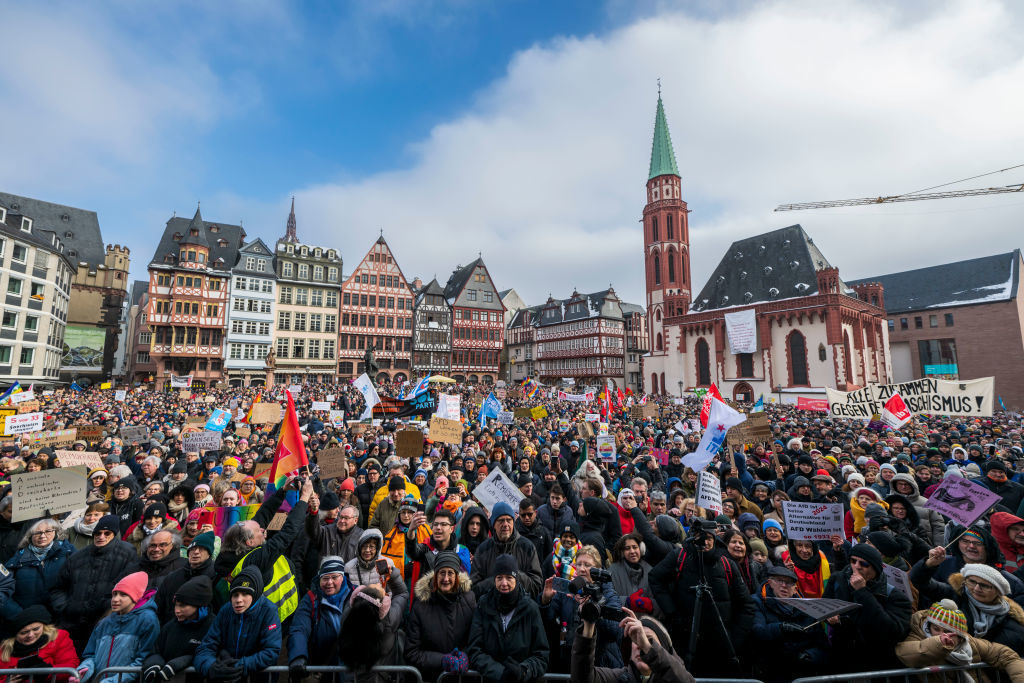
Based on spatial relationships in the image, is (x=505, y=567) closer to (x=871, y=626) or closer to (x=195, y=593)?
(x=195, y=593)

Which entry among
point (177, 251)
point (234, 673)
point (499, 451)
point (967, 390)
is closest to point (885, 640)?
point (234, 673)

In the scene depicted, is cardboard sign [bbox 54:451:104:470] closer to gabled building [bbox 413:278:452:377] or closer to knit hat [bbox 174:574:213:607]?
knit hat [bbox 174:574:213:607]

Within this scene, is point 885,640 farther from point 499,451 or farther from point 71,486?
point 71,486

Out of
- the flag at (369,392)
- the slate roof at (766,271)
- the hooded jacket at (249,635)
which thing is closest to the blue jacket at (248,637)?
the hooded jacket at (249,635)

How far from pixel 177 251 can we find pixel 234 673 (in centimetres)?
4986

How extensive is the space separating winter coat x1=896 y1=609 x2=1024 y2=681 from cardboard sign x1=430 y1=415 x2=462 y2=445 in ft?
25.7

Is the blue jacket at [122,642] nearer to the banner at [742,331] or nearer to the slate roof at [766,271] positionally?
the banner at [742,331]

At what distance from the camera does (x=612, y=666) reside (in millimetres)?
3332

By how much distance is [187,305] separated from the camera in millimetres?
42500

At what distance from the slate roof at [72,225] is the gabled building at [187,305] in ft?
47.1

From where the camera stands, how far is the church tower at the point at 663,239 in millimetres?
56844

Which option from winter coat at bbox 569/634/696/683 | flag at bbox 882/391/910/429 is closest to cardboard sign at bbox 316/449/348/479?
winter coat at bbox 569/634/696/683

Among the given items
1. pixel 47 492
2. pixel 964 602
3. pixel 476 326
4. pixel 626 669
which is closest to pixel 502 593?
pixel 626 669

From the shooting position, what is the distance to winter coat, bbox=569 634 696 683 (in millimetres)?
2543
